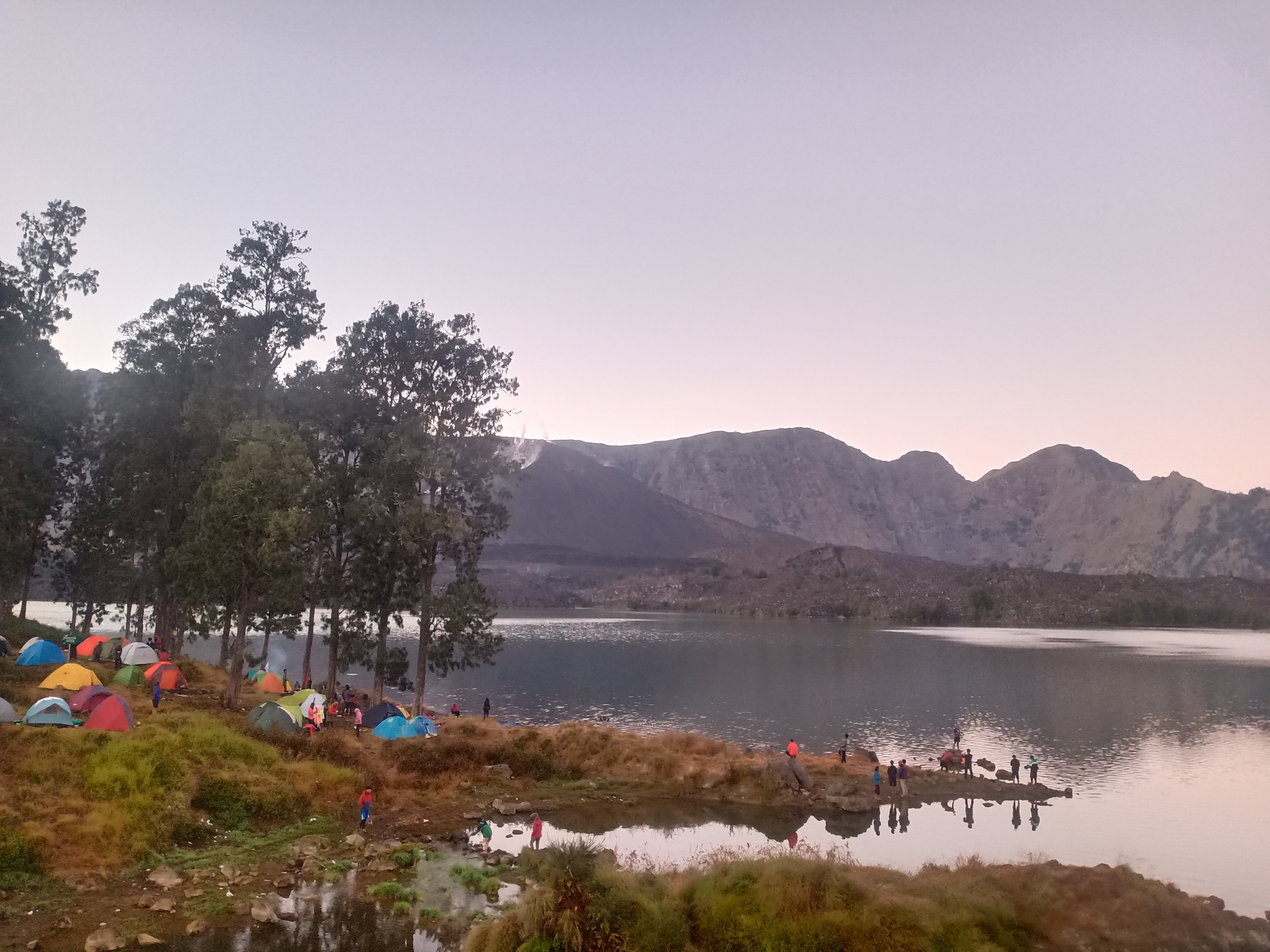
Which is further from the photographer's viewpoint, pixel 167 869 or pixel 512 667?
pixel 512 667

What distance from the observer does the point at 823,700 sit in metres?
84.1

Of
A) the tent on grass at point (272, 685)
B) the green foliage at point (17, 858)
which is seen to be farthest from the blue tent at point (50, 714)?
the tent on grass at point (272, 685)

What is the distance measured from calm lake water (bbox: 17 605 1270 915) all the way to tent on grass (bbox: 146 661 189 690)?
22904 millimetres

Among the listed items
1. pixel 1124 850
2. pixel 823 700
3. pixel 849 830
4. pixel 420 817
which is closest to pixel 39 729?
pixel 420 817

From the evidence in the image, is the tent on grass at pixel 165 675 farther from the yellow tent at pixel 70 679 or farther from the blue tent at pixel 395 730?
the blue tent at pixel 395 730

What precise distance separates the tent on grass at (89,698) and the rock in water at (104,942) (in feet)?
54.3

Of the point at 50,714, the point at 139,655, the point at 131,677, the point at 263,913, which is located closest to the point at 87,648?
the point at 139,655

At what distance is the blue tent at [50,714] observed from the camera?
103 feet

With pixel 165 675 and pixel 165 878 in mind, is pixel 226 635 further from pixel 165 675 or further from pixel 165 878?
pixel 165 878

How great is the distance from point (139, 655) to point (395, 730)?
15.2 metres

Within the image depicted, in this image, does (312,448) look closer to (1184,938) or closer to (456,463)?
(456,463)

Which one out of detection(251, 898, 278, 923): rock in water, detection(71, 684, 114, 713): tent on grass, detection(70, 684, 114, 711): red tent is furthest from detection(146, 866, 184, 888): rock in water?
detection(71, 684, 114, 713): tent on grass

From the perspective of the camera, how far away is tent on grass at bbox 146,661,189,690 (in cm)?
4434

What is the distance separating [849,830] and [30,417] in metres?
50.3
